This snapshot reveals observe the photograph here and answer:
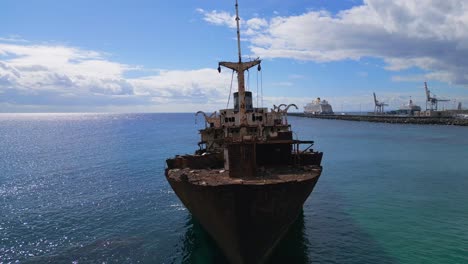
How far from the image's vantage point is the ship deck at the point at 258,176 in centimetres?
1852

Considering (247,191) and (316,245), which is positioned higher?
(247,191)

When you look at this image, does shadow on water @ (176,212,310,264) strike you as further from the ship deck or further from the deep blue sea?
the ship deck

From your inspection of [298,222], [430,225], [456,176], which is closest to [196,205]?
[298,222]

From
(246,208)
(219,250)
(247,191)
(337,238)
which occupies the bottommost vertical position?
(219,250)

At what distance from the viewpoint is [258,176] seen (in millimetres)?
19906

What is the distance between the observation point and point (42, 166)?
54188 millimetres

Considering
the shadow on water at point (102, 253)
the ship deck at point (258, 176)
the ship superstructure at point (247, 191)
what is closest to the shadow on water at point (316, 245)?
the ship superstructure at point (247, 191)

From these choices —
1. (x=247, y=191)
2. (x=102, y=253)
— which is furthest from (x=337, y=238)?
(x=102, y=253)

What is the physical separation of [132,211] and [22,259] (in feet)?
33.6

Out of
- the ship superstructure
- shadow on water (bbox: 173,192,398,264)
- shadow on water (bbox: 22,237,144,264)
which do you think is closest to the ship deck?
the ship superstructure

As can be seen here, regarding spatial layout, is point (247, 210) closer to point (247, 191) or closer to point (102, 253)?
point (247, 191)

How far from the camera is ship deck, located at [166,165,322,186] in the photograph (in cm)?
1852

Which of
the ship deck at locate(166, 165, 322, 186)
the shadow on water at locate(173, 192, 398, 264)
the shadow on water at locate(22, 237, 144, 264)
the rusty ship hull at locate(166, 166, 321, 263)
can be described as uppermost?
the ship deck at locate(166, 165, 322, 186)

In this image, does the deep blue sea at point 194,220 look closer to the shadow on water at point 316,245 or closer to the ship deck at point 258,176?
the shadow on water at point 316,245
